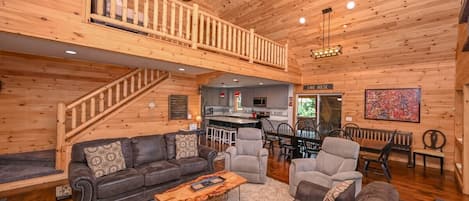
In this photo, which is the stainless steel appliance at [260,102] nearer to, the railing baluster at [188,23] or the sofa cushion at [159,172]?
the railing baluster at [188,23]

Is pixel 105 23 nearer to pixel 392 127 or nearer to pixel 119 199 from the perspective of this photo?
pixel 119 199

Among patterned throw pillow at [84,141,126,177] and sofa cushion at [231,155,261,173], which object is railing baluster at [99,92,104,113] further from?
sofa cushion at [231,155,261,173]

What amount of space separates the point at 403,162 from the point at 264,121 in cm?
444

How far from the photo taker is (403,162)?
561cm

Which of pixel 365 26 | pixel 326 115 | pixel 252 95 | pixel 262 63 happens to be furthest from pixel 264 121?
pixel 365 26

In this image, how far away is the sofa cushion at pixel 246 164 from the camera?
13.1 ft

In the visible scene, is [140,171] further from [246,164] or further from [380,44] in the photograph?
[380,44]

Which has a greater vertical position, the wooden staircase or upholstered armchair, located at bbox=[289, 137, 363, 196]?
the wooden staircase

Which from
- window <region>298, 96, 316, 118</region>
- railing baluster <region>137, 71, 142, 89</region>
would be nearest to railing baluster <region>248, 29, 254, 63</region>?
railing baluster <region>137, 71, 142, 89</region>

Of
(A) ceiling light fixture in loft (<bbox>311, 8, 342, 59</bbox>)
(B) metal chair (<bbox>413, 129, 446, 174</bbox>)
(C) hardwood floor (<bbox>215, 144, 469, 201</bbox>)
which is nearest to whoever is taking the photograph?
(C) hardwood floor (<bbox>215, 144, 469, 201</bbox>)

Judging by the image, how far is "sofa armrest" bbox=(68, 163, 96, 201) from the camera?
265 centimetres

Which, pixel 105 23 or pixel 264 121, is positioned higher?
pixel 105 23

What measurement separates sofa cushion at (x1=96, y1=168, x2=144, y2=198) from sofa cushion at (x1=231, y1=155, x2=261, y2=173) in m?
1.69

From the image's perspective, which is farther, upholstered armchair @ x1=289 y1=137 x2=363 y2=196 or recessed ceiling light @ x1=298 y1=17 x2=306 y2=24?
recessed ceiling light @ x1=298 y1=17 x2=306 y2=24
